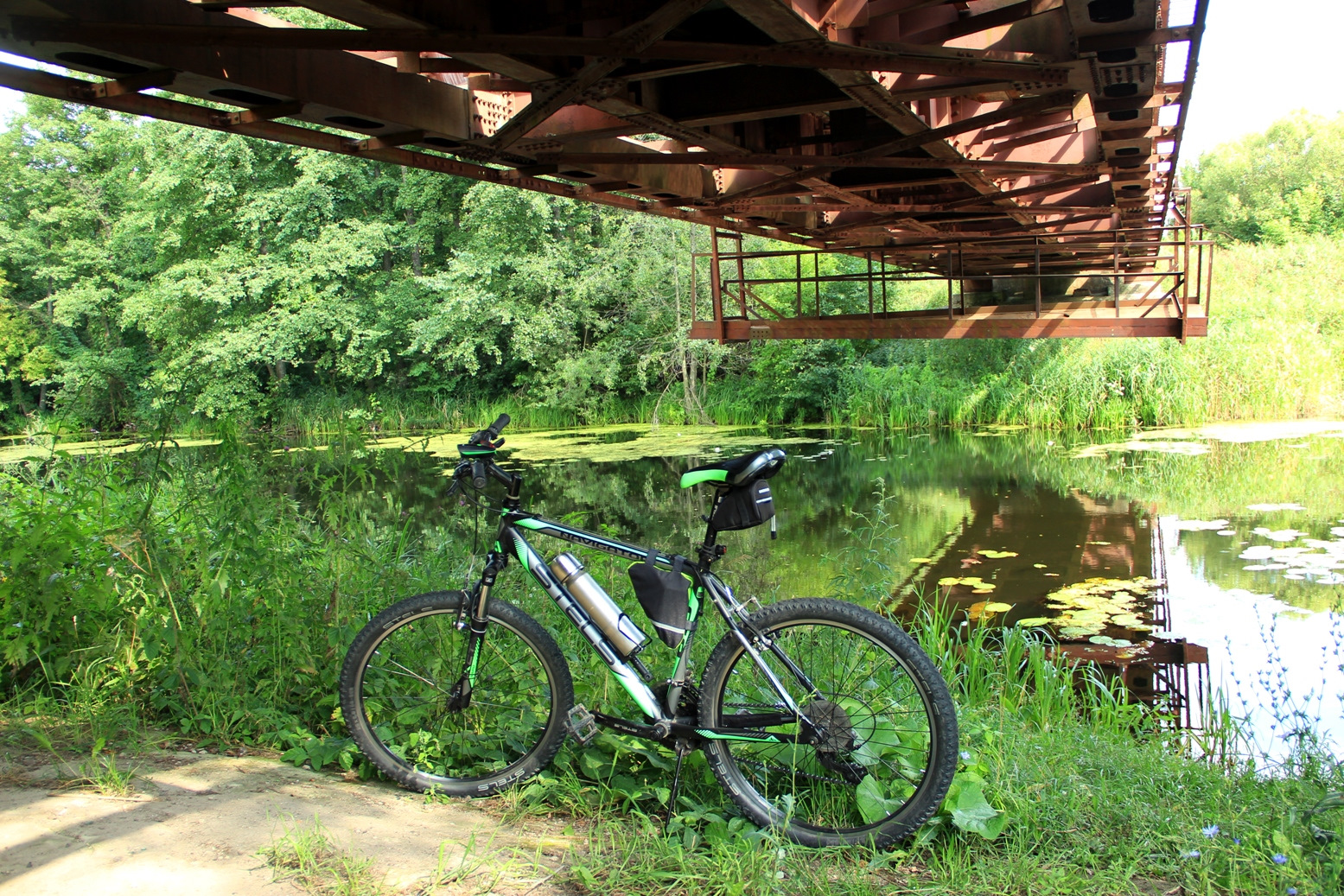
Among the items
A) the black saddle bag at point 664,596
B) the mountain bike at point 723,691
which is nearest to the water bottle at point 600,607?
the mountain bike at point 723,691

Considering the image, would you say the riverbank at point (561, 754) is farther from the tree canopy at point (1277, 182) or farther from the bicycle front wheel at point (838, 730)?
the tree canopy at point (1277, 182)

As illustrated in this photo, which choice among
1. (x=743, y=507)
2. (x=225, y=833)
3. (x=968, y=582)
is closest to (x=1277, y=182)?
(x=968, y=582)

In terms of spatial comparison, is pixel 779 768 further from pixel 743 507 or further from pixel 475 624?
pixel 475 624

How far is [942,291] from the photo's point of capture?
26.5 metres

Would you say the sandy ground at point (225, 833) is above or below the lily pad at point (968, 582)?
above

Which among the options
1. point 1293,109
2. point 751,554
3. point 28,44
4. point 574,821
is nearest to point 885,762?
point 574,821

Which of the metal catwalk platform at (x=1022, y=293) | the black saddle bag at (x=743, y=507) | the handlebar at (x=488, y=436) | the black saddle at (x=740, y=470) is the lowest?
the black saddle bag at (x=743, y=507)

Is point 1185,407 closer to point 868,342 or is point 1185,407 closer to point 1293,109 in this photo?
point 868,342

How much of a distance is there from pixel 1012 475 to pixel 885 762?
12.3m

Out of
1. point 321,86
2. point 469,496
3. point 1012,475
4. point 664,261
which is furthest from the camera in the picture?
point 664,261

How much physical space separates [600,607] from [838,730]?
0.78 metres

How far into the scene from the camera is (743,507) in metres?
2.71

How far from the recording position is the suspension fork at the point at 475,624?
2.97 metres

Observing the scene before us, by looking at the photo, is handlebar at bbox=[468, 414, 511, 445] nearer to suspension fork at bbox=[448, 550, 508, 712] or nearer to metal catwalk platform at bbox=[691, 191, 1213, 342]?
suspension fork at bbox=[448, 550, 508, 712]
